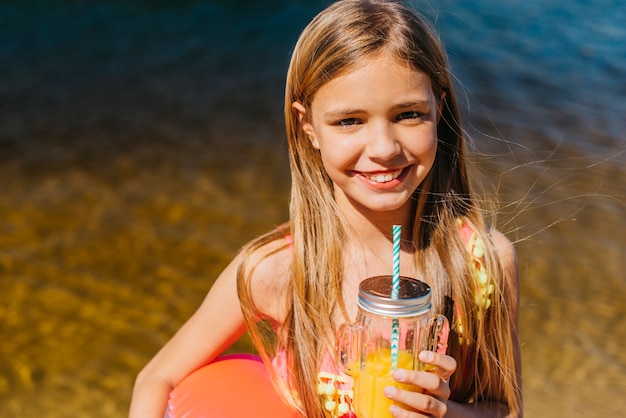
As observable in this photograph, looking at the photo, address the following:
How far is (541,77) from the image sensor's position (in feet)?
22.6

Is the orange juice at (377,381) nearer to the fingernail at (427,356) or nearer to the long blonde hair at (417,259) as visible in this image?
the fingernail at (427,356)

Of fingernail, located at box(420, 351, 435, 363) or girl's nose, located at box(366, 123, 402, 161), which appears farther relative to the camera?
girl's nose, located at box(366, 123, 402, 161)

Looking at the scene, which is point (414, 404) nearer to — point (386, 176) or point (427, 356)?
point (427, 356)

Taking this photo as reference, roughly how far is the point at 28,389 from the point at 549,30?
20.3 ft

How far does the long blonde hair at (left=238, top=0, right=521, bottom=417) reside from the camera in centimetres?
212

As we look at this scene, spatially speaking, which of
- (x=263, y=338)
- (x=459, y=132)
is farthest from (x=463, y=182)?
(x=263, y=338)

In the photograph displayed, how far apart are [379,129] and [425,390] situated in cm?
62

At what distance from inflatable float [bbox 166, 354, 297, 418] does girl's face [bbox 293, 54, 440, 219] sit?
626 millimetres

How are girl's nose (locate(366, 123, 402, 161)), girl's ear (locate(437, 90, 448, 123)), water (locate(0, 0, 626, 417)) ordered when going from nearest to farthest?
girl's nose (locate(366, 123, 402, 161))
girl's ear (locate(437, 90, 448, 123))
water (locate(0, 0, 626, 417))

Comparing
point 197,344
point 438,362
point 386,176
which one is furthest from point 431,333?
point 197,344

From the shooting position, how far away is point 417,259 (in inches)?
86.3

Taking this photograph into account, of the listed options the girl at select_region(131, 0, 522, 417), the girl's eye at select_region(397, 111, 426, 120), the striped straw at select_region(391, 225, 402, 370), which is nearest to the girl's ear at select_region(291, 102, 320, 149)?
the girl at select_region(131, 0, 522, 417)

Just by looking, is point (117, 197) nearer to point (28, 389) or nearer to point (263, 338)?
point (28, 389)

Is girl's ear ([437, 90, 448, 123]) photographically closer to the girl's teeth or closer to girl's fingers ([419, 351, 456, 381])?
the girl's teeth
